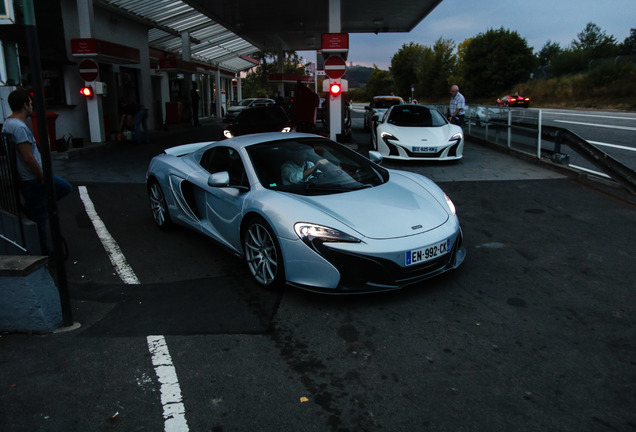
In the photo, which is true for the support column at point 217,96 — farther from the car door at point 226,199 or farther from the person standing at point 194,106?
the car door at point 226,199

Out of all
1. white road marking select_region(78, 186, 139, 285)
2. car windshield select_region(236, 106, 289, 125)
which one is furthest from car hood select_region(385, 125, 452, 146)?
white road marking select_region(78, 186, 139, 285)

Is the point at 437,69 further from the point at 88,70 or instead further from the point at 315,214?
the point at 315,214

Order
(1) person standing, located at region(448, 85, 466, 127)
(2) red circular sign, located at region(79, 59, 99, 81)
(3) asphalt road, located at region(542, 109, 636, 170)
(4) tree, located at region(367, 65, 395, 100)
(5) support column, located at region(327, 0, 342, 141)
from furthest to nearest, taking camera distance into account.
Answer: (4) tree, located at region(367, 65, 395, 100) < (2) red circular sign, located at region(79, 59, 99, 81) < (5) support column, located at region(327, 0, 342, 141) < (1) person standing, located at region(448, 85, 466, 127) < (3) asphalt road, located at region(542, 109, 636, 170)

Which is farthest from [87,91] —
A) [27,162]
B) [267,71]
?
[267,71]

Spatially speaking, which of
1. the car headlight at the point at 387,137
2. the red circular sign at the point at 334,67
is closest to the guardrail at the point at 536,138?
the car headlight at the point at 387,137

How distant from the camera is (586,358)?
10.6 feet

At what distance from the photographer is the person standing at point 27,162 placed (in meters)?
4.77

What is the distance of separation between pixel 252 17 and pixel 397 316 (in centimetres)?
2178

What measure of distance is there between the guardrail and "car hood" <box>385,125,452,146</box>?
5.92ft

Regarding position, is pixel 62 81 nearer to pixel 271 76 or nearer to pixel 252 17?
pixel 252 17

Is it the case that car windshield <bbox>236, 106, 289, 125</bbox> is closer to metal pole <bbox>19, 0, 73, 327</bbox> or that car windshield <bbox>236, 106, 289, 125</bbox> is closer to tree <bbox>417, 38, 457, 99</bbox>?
metal pole <bbox>19, 0, 73, 327</bbox>

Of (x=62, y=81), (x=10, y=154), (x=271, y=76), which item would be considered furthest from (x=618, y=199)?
(x=271, y=76)

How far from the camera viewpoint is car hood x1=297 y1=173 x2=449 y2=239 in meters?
4.15

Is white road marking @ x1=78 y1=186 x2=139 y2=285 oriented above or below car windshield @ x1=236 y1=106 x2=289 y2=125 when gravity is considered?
below
